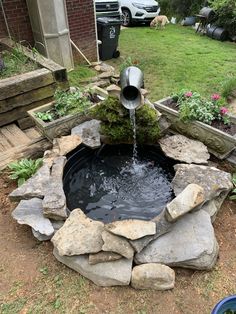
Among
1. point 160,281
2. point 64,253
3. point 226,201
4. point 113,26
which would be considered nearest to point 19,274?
point 64,253

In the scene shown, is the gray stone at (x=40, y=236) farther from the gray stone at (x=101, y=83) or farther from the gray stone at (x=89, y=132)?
the gray stone at (x=101, y=83)

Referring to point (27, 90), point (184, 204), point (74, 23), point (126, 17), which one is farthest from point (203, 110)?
point (126, 17)

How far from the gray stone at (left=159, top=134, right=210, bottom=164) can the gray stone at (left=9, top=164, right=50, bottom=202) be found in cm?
152

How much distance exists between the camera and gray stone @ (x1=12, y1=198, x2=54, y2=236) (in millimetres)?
2689

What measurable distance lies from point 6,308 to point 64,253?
65cm

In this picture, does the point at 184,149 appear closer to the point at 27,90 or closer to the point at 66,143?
the point at 66,143

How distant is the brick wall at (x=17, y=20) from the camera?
5.36 metres

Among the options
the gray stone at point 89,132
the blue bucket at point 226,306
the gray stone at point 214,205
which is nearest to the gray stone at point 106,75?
the gray stone at point 89,132

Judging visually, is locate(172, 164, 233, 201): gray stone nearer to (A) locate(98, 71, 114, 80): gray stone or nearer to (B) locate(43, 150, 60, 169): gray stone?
(B) locate(43, 150, 60, 169): gray stone

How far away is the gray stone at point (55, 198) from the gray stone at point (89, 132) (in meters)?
0.60

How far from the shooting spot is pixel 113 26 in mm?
7211

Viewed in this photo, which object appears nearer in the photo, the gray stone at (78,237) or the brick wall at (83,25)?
the gray stone at (78,237)

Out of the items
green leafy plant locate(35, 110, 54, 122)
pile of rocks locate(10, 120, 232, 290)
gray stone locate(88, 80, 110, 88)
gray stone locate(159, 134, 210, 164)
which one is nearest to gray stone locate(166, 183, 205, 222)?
pile of rocks locate(10, 120, 232, 290)

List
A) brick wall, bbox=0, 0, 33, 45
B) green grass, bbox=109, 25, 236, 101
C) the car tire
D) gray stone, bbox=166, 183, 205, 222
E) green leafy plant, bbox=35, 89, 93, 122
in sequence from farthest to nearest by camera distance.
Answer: the car tire < green grass, bbox=109, 25, 236, 101 < brick wall, bbox=0, 0, 33, 45 < green leafy plant, bbox=35, 89, 93, 122 < gray stone, bbox=166, 183, 205, 222
